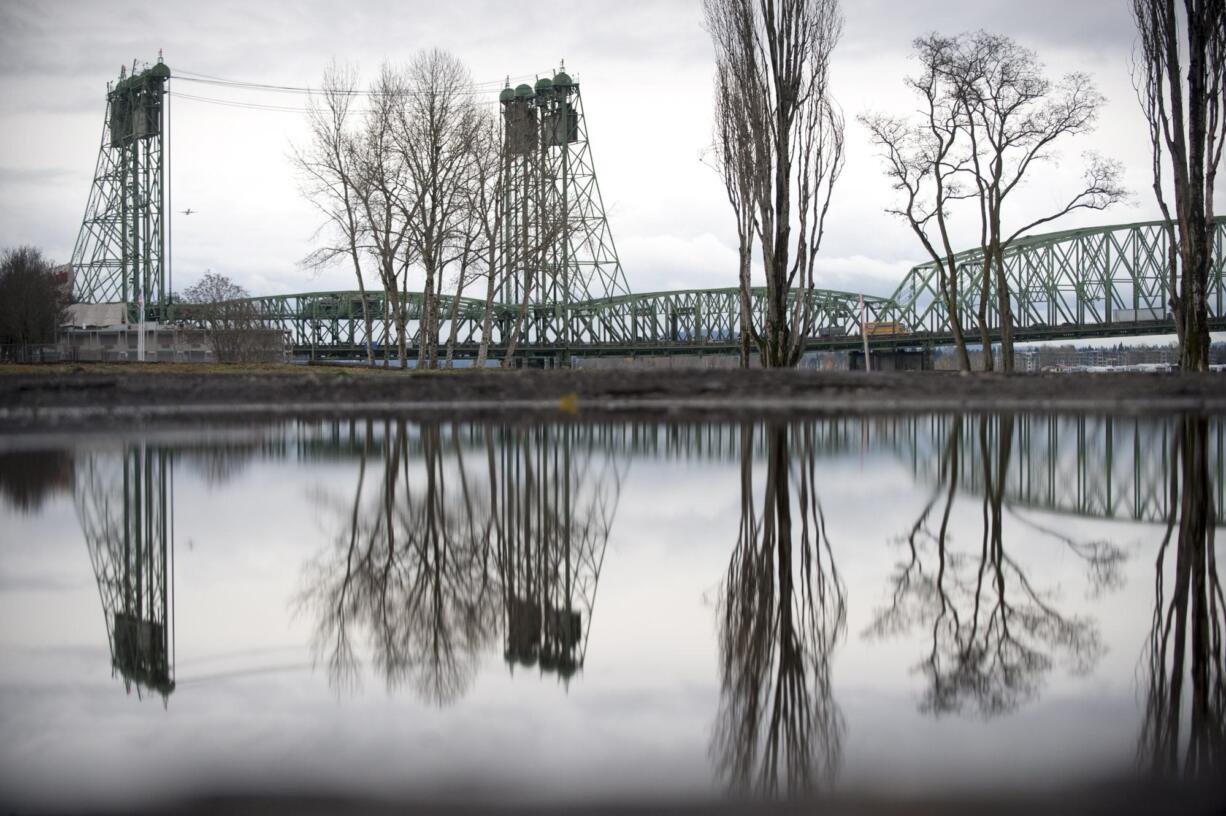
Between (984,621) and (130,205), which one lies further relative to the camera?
(130,205)

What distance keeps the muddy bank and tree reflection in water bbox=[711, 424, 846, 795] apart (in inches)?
327

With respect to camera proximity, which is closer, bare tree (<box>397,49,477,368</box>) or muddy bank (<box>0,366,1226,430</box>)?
muddy bank (<box>0,366,1226,430</box>)

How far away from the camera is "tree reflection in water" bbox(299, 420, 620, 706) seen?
297 centimetres

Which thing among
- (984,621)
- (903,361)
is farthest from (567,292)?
(984,621)

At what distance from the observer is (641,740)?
242 cm

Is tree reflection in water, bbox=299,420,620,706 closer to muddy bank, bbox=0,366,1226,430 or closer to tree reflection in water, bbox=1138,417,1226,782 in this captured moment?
tree reflection in water, bbox=1138,417,1226,782

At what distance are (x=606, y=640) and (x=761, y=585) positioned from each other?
2.63ft

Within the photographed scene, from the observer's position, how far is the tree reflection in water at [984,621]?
107 inches

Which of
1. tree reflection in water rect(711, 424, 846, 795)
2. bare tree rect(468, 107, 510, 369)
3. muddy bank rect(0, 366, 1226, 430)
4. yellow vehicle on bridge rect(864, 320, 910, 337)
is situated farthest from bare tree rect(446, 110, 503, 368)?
yellow vehicle on bridge rect(864, 320, 910, 337)

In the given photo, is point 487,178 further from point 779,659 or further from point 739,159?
point 779,659

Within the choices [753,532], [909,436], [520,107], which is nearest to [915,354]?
[520,107]

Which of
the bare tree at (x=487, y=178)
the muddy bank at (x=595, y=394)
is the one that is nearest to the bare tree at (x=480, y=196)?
the bare tree at (x=487, y=178)

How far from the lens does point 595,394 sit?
15.8m

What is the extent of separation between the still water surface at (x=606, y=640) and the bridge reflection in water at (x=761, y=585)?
0.6 inches
